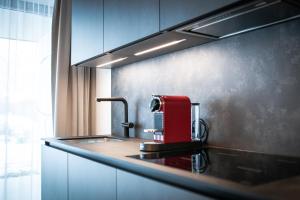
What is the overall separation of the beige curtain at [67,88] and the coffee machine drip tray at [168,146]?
5.02 ft

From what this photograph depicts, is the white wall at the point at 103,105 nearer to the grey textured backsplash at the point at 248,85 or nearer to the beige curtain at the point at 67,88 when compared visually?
the beige curtain at the point at 67,88

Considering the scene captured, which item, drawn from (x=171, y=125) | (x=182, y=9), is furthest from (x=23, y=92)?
(x=182, y=9)

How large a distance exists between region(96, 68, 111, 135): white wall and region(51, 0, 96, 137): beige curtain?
7 centimetres

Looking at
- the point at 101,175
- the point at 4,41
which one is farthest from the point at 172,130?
the point at 4,41

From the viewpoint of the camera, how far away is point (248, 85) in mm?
1438

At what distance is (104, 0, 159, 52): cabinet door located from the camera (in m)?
1.48

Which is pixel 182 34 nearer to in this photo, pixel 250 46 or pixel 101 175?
pixel 250 46

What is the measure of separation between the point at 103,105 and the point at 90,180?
57.8 inches

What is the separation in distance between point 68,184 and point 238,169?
3.84ft

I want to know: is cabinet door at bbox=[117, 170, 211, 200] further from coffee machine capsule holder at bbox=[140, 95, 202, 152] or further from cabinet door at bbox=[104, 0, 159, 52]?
cabinet door at bbox=[104, 0, 159, 52]

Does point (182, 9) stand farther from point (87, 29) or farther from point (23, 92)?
point (23, 92)

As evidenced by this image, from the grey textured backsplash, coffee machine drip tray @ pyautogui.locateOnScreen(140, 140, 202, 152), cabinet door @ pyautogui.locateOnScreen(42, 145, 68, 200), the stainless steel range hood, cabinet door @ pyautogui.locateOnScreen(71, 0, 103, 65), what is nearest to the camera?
the stainless steel range hood

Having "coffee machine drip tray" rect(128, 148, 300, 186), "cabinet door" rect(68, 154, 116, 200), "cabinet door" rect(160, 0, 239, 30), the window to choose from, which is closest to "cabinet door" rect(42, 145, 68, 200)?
"cabinet door" rect(68, 154, 116, 200)

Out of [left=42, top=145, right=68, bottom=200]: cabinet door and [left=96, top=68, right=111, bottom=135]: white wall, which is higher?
[left=96, top=68, right=111, bottom=135]: white wall
